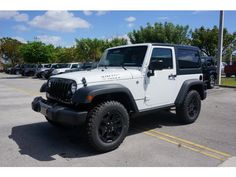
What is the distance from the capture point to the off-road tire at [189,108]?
651 cm

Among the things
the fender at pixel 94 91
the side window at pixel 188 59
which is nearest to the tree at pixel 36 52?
the side window at pixel 188 59

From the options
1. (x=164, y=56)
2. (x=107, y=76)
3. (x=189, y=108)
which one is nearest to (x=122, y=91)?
(x=107, y=76)

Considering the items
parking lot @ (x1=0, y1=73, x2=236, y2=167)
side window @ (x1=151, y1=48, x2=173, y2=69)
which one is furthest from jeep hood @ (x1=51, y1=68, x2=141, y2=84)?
parking lot @ (x1=0, y1=73, x2=236, y2=167)

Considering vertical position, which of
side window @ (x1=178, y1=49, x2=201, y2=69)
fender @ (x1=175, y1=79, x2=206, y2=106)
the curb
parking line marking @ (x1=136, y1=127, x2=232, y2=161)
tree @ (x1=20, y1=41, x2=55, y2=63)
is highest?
tree @ (x1=20, y1=41, x2=55, y2=63)

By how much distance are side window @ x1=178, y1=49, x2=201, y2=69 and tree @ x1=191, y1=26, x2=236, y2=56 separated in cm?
2684

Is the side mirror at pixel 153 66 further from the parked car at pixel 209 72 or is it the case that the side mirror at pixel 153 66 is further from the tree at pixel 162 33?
the tree at pixel 162 33

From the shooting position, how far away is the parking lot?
14.4ft

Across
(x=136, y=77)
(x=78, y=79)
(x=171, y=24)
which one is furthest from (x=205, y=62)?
(x=171, y=24)

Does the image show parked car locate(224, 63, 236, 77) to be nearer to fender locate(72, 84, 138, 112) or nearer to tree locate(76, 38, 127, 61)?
tree locate(76, 38, 127, 61)

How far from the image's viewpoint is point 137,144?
5.20m

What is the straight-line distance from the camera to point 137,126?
6547 millimetres

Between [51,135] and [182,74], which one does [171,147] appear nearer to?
[182,74]

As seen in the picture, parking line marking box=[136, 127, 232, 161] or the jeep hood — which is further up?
the jeep hood

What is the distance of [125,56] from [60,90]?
5.58 feet
